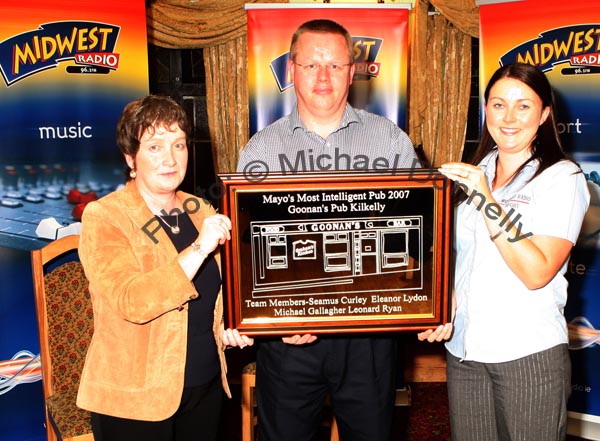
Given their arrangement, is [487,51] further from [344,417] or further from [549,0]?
[344,417]

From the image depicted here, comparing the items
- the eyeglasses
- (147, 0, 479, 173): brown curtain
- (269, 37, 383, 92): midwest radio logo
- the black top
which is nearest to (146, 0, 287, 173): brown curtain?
(147, 0, 479, 173): brown curtain

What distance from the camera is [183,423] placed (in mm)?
2215

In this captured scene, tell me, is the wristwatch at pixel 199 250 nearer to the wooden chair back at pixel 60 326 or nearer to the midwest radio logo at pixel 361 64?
the wooden chair back at pixel 60 326

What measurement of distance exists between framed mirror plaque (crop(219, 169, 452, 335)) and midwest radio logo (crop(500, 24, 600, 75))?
200 centimetres

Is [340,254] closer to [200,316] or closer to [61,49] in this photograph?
[200,316]

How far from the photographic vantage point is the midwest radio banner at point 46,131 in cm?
352

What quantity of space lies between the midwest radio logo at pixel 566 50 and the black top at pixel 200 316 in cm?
251

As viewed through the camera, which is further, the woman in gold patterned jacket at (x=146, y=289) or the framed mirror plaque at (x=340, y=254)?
the framed mirror plaque at (x=340, y=254)

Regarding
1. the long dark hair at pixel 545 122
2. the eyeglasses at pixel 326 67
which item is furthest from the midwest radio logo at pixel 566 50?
the eyeglasses at pixel 326 67

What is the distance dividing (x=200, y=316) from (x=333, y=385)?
23.2 inches

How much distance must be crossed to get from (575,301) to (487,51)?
1613 mm

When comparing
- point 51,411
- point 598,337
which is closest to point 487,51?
point 598,337

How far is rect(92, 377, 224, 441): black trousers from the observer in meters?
2.10

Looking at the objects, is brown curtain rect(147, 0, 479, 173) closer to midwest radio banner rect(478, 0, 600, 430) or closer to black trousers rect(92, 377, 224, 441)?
midwest radio banner rect(478, 0, 600, 430)
